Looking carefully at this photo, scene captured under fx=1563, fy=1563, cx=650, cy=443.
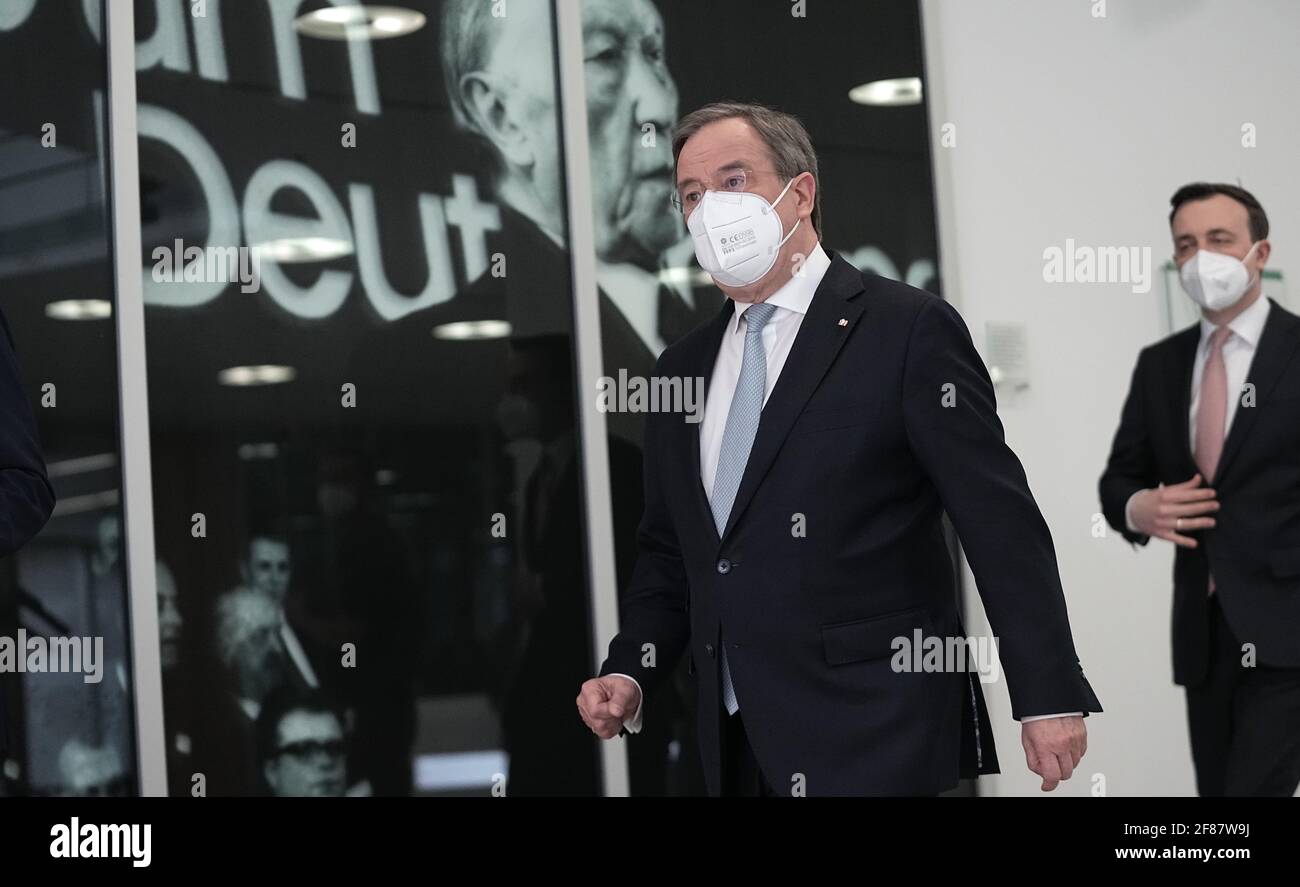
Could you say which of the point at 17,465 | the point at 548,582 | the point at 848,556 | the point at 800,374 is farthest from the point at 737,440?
the point at 548,582

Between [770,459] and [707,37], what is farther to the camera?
[707,37]

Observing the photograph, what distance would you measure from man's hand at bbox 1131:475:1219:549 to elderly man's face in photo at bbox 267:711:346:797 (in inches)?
89.8

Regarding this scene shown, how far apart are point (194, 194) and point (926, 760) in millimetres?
2805

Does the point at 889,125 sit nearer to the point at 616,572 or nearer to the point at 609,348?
the point at 609,348

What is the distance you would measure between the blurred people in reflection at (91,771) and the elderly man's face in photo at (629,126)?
6.54 ft

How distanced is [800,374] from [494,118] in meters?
2.29

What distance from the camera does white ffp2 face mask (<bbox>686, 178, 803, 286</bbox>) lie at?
9.10 ft

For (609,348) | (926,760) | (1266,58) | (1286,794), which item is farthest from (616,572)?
(1266,58)

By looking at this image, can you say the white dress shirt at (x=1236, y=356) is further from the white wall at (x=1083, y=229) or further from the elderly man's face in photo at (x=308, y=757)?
the elderly man's face in photo at (x=308, y=757)

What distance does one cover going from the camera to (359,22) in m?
4.55

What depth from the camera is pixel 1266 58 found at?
548 centimetres

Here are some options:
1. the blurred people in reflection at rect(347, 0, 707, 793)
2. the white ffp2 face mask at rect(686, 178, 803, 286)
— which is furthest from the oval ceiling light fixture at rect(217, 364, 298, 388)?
the white ffp2 face mask at rect(686, 178, 803, 286)
